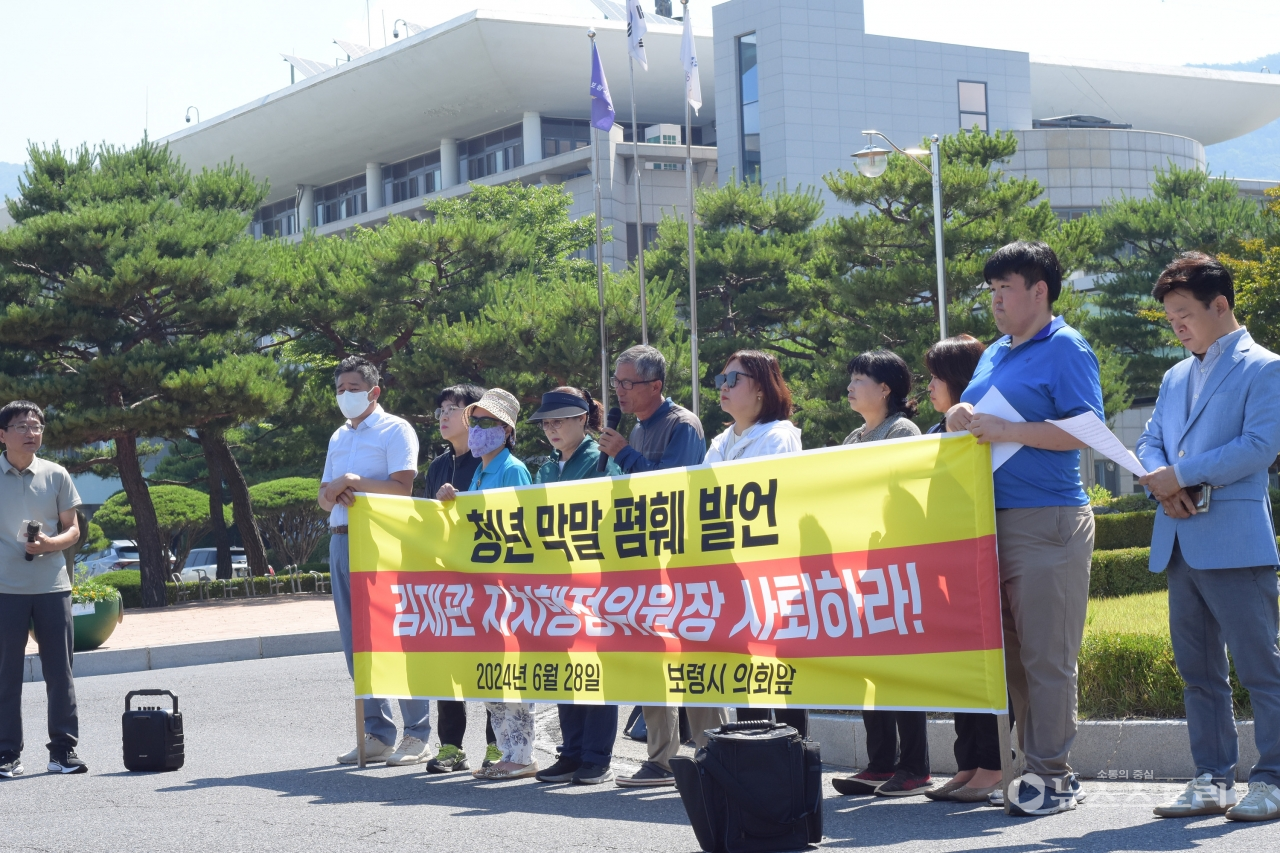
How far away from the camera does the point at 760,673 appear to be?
554 centimetres

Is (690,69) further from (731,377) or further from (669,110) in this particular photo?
(669,110)

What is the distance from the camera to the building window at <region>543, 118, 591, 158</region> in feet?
195

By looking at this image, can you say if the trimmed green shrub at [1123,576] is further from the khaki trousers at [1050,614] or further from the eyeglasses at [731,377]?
the khaki trousers at [1050,614]

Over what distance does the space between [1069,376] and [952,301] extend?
2299 cm

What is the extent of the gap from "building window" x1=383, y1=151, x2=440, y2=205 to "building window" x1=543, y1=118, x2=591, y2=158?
6199mm

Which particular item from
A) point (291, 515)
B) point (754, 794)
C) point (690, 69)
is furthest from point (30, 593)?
point (291, 515)

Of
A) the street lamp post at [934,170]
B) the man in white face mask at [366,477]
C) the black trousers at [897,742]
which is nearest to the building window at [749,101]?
the street lamp post at [934,170]

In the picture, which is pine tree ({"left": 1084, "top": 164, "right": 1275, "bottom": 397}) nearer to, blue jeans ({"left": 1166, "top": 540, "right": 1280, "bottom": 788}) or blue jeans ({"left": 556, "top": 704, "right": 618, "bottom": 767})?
blue jeans ({"left": 556, "top": 704, "right": 618, "bottom": 767})

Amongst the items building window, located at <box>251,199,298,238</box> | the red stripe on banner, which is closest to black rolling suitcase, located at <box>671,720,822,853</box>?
the red stripe on banner

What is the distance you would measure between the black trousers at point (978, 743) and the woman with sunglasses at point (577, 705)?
168 centimetres

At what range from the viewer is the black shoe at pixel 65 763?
7020mm

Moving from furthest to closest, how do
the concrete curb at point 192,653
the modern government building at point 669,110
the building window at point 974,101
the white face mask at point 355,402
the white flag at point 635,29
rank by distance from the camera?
1. the building window at point 974,101
2. the modern government building at point 669,110
3. the white flag at point 635,29
4. the concrete curb at point 192,653
5. the white face mask at point 355,402

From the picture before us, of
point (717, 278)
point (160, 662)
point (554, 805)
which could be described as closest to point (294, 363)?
point (717, 278)

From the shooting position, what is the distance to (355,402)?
7324 mm
